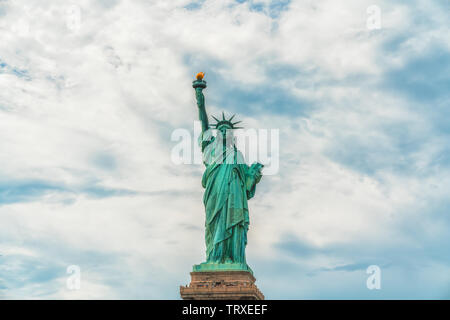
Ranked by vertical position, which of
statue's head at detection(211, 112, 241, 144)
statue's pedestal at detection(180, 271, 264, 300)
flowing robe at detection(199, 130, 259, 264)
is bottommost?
statue's pedestal at detection(180, 271, 264, 300)

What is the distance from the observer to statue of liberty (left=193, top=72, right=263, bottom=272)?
90.4 ft

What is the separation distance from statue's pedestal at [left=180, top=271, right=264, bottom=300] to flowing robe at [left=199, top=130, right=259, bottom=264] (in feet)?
2.85

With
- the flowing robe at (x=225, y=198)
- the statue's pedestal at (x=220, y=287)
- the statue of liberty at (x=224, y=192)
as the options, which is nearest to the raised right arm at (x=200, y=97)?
the statue of liberty at (x=224, y=192)

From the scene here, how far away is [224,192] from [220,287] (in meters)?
4.43

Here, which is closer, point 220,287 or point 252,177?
point 220,287

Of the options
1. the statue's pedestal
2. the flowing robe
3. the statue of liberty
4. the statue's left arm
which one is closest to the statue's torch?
the statue of liberty

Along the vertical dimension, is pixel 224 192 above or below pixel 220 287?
above

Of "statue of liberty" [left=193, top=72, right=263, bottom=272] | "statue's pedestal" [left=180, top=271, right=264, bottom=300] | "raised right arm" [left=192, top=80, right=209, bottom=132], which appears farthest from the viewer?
"raised right arm" [left=192, top=80, right=209, bottom=132]

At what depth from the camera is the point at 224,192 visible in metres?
28.4

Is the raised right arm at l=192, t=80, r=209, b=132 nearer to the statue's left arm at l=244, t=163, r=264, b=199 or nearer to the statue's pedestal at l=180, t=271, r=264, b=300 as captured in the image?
the statue's left arm at l=244, t=163, r=264, b=199

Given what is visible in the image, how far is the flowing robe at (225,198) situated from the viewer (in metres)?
27.7

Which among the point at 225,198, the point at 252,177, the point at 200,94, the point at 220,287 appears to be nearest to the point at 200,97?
the point at 200,94

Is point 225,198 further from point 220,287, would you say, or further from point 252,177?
point 220,287
